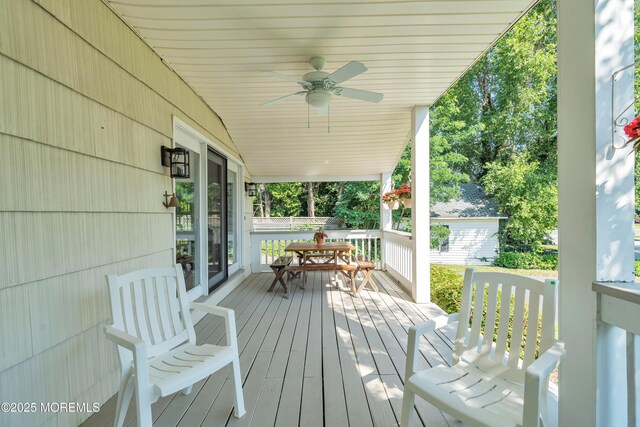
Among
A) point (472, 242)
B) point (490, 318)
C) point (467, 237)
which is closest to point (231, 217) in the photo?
point (490, 318)

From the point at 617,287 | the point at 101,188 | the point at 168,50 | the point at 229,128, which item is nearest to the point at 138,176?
the point at 101,188

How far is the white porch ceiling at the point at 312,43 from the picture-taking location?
6.94 feet

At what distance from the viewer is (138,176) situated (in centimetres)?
229

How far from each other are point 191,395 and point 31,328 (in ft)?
3.06

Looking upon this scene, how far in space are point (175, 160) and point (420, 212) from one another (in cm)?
284

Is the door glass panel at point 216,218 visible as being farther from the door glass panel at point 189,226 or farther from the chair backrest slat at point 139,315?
the chair backrest slat at point 139,315

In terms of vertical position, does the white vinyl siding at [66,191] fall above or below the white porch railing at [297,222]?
above

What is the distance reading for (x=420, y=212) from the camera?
12.5ft

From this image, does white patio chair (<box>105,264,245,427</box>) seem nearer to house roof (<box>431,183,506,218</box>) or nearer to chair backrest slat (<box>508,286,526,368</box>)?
chair backrest slat (<box>508,286,526,368</box>)

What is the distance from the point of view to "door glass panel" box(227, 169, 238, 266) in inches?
191

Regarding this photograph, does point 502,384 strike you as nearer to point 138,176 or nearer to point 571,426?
point 571,426

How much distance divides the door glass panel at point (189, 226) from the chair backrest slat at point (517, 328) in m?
2.88

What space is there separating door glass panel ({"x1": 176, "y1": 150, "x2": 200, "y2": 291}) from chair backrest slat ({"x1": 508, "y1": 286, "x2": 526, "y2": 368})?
2.88 meters

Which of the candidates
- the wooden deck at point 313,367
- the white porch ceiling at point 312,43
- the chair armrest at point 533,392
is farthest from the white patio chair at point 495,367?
the white porch ceiling at point 312,43
